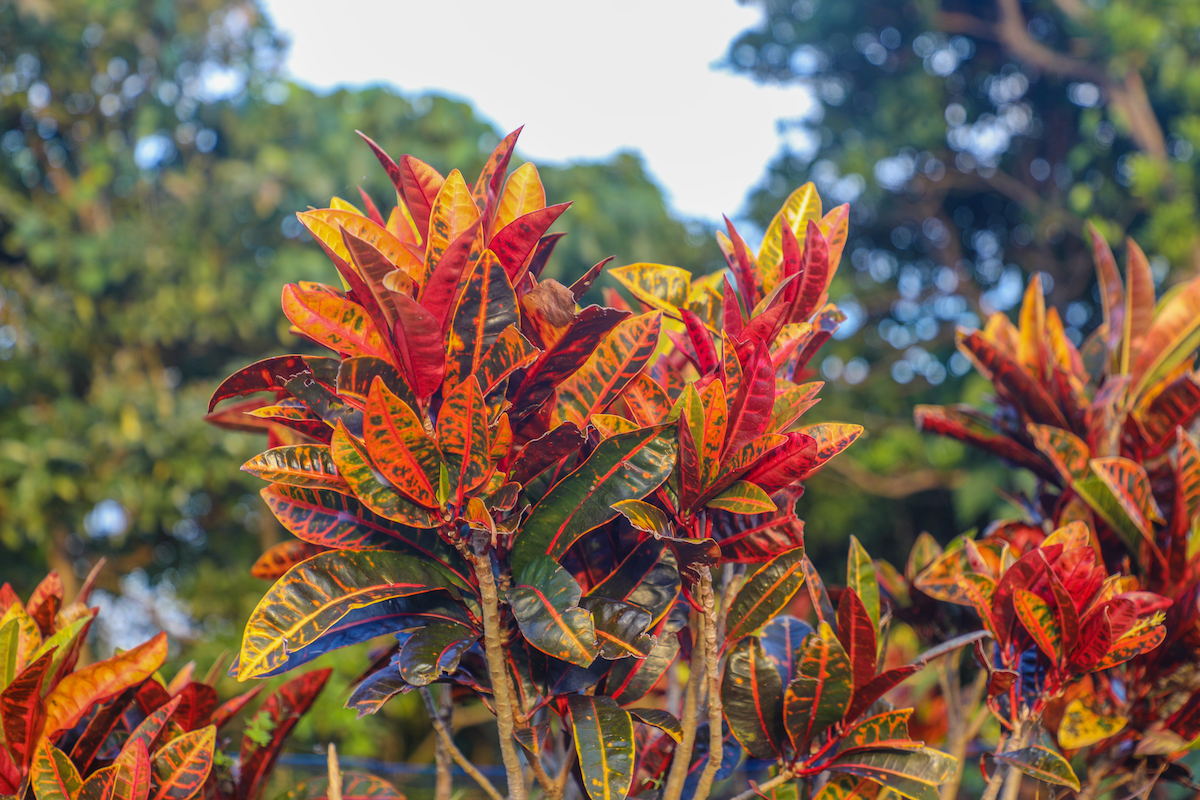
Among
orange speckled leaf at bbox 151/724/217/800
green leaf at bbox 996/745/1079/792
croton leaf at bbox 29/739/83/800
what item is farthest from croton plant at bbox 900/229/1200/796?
croton leaf at bbox 29/739/83/800

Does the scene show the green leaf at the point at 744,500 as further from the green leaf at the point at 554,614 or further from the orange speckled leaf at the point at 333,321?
the orange speckled leaf at the point at 333,321

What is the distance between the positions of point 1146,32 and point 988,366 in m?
4.03

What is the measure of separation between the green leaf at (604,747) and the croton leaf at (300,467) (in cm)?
29

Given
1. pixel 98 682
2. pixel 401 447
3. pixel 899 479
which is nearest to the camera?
pixel 401 447

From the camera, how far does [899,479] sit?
484cm

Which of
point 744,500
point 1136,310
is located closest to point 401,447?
point 744,500

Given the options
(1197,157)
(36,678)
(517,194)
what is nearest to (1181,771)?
(517,194)

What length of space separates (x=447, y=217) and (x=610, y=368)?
0.20m

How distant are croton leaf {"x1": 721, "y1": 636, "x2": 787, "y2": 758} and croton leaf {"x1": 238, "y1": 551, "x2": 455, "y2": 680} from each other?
32 cm

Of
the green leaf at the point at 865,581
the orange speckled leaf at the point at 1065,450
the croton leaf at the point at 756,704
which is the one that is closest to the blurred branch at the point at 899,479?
the orange speckled leaf at the point at 1065,450

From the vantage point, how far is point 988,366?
1.19 m

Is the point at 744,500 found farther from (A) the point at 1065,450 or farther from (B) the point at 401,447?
(A) the point at 1065,450

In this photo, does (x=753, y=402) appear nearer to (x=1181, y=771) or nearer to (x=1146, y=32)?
(x=1181, y=771)

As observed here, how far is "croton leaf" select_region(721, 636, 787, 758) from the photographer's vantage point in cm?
84
